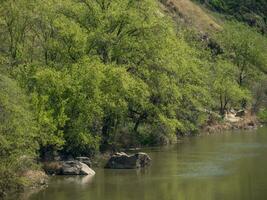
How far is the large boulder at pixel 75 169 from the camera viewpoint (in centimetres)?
4669

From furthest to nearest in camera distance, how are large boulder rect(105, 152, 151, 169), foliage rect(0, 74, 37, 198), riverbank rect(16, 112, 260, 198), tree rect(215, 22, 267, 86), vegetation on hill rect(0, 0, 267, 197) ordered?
1. tree rect(215, 22, 267, 86)
2. large boulder rect(105, 152, 151, 169)
3. vegetation on hill rect(0, 0, 267, 197)
4. riverbank rect(16, 112, 260, 198)
5. foliage rect(0, 74, 37, 198)

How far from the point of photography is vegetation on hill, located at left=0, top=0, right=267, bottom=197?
45856mm

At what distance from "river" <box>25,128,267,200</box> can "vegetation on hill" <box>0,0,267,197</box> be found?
342cm

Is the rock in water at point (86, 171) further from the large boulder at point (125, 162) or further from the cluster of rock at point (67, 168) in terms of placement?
the large boulder at point (125, 162)

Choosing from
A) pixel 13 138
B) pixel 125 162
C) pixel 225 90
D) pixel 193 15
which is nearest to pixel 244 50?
pixel 193 15

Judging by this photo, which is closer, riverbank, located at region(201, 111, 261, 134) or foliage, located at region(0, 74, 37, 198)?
foliage, located at region(0, 74, 37, 198)

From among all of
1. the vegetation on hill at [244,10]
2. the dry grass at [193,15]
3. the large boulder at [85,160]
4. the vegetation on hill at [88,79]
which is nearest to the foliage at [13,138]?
the vegetation on hill at [88,79]

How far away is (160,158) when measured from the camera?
5606cm

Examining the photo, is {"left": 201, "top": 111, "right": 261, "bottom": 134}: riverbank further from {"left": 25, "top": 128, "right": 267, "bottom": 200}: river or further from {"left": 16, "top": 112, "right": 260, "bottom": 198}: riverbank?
{"left": 25, "top": 128, "right": 267, "bottom": 200}: river

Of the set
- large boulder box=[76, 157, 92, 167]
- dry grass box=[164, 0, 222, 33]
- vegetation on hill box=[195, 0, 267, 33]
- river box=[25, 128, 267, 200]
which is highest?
vegetation on hill box=[195, 0, 267, 33]

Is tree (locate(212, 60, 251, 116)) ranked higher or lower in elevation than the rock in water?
higher

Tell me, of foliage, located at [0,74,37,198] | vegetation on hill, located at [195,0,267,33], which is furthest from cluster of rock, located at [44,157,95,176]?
vegetation on hill, located at [195,0,267,33]

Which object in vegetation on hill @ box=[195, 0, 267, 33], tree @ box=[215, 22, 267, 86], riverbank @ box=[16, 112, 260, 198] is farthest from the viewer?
vegetation on hill @ box=[195, 0, 267, 33]

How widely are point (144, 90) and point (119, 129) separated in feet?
19.7
